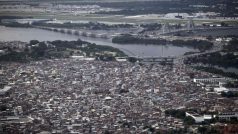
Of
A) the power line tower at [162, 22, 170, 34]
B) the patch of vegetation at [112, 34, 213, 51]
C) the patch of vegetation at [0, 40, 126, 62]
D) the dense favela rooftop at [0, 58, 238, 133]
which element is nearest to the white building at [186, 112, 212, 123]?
the dense favela rooftop at [0, 58, 238, 133]

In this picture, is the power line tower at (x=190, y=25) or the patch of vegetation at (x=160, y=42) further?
the power line tower at (x=190, y=25)

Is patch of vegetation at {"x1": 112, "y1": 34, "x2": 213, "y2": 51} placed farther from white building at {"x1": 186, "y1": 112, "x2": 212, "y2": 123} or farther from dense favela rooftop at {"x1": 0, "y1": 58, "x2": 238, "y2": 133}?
white building at {"x1": 186, "y1": 112, "x2": 212, "y2": 123}

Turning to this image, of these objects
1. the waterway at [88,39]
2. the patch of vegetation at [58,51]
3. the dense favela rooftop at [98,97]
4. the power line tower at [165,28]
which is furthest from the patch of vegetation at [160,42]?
the dense favela rooftop at [98,97]

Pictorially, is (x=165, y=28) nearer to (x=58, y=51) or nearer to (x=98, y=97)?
(x=58, y=51)

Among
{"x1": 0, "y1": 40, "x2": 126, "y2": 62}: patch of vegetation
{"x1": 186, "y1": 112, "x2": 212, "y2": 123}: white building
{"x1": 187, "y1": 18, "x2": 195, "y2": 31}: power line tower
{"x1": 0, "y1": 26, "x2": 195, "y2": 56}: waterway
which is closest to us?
{"x1": 186, "y1": 112, "x2": 212, "y2": 123}: white building

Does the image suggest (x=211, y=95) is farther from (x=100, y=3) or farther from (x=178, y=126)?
(x=100, y=3)

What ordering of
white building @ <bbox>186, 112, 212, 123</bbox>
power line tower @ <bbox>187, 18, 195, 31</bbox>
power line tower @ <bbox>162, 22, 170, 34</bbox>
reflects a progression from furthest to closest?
power line tower @ <bbox>187, 18, 195, 31</bbox>
power line tower @ <bbox>162, 22, 170, 34</bbox>
white building @ <bbox>186, 112, 212, 123</bbox>

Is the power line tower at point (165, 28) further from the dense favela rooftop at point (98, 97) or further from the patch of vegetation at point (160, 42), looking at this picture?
the dense favela rooftop at point (98, 97)

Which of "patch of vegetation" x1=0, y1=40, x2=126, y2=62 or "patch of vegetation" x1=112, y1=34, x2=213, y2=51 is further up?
"patch of vegetation" x1=0, y1=40, x2=126, y2=62

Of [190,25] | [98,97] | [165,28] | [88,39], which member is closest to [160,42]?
[88,39]
